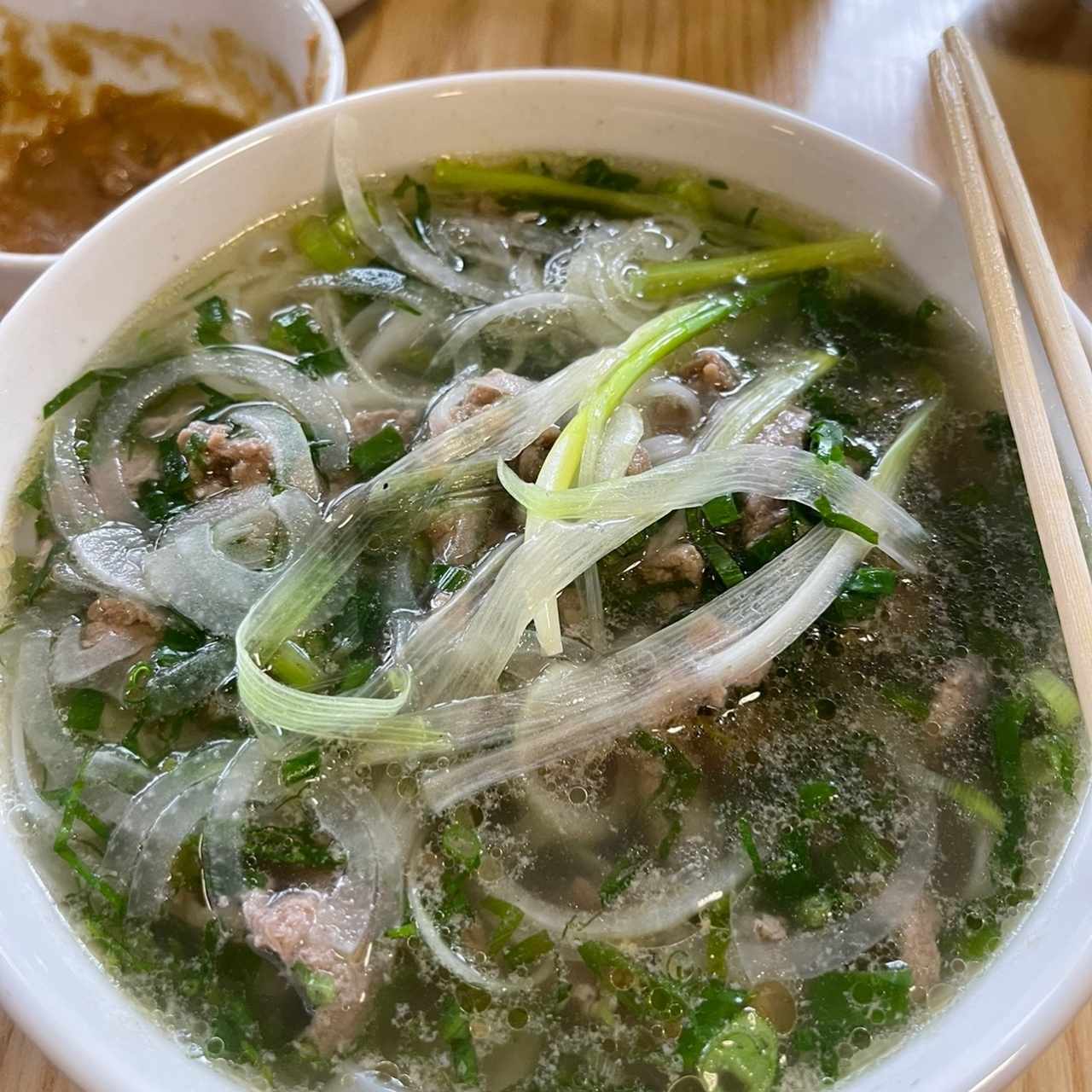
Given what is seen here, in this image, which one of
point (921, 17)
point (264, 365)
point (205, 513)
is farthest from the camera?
point (921, 17)

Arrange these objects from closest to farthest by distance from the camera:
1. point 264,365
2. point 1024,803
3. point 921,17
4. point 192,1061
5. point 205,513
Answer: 1. point 192,1061
2. point 1024,803
3. point 205,513
4. point 264,365
5. point 921,17

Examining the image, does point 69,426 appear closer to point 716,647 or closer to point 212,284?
point 212,284

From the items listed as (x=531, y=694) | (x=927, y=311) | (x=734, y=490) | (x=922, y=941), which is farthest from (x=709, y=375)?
(x=922, y=941)

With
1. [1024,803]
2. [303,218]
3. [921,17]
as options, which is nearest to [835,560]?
[1024,803]

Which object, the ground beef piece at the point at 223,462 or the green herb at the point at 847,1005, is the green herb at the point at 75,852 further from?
the green herb at the point at 847,1005

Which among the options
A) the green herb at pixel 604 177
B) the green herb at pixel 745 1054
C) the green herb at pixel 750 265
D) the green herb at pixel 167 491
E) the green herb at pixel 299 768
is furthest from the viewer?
the green herb at pixel 604 177

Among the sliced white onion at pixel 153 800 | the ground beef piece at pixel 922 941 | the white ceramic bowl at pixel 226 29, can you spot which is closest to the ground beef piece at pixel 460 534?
the sliced white onion at pixel 153 800

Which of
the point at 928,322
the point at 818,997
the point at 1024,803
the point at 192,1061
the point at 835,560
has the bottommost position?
the point at 192,1061

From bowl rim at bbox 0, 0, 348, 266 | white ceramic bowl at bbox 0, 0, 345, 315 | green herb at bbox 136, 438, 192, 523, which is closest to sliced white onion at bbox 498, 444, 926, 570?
green herb at bbox 136, 438, 192, 523
